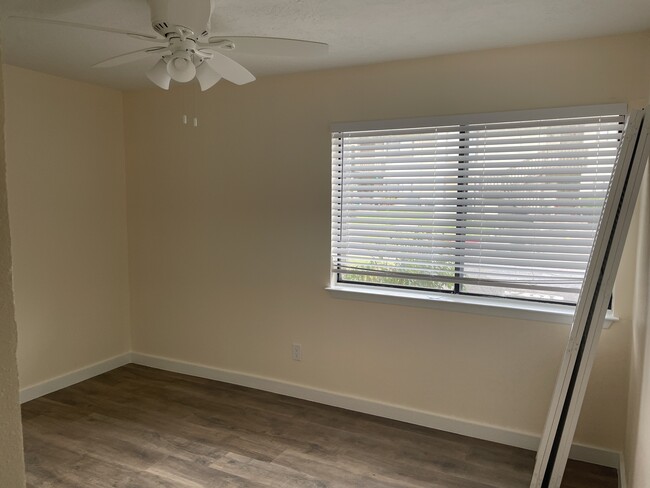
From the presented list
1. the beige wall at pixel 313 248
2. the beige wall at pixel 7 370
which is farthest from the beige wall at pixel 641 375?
the beige wall at pixel 7 370

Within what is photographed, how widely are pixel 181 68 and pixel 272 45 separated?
422 millimetres

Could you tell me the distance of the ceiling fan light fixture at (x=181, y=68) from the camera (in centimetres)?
206

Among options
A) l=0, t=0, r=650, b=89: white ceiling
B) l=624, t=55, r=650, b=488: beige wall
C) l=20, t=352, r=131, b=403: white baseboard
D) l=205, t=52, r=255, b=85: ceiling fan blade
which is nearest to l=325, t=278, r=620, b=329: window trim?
l=624, t=55, r=650, b=488: beige wall

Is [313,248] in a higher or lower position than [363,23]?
lower

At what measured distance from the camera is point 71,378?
387 cm

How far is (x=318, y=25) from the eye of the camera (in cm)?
244

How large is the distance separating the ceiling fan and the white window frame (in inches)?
45.7

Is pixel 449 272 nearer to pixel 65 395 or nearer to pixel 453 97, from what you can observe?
pixel 453 97

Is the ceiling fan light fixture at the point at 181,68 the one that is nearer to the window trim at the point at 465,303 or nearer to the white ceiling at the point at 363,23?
the white ceiling at the point at 363,23

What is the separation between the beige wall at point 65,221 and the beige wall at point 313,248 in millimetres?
164

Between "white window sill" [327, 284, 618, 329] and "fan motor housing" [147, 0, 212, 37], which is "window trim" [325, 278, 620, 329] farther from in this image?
"fan motor housing" [147, 0, 212, 37]

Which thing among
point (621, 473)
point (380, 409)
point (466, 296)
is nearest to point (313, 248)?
point (466, 296)

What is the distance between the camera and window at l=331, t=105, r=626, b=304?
267cm

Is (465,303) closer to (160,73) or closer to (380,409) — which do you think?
(380,409)
